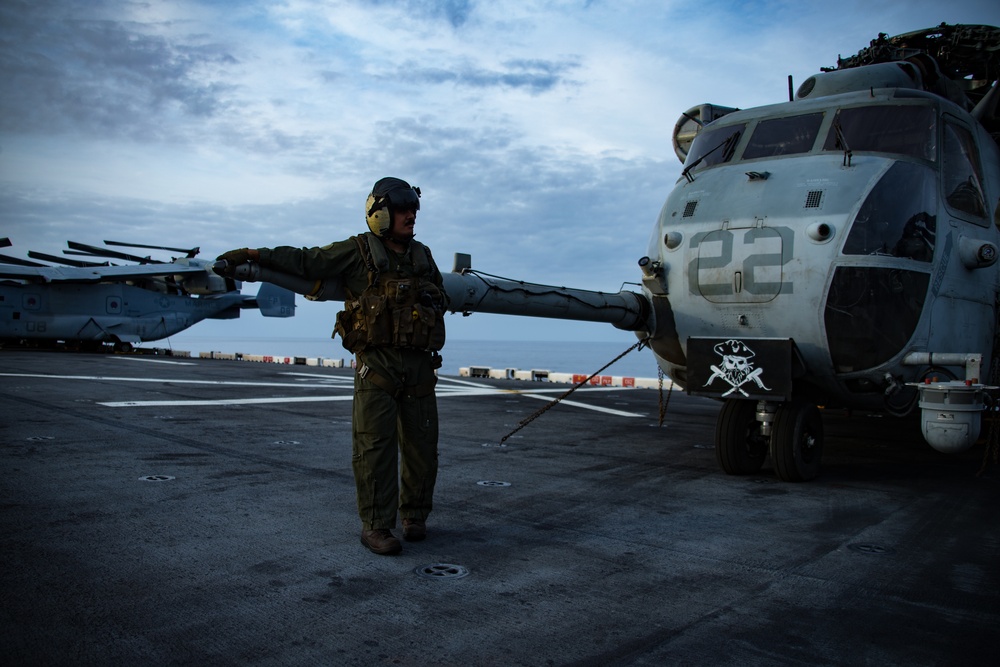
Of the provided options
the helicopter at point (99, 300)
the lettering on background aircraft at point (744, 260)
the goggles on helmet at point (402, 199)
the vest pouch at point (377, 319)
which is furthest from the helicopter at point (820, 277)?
the helicopter at point (99, 300)

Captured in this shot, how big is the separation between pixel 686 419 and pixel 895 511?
625 cm

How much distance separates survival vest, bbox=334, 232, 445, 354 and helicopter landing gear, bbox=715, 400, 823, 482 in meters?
3.42

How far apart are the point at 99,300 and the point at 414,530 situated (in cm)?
2965

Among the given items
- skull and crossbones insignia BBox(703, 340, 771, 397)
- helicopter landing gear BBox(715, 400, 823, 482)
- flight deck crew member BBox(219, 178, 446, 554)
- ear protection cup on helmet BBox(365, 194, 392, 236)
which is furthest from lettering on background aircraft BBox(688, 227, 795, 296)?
ear protection cup on helmet BBox(365, 194, 392, 236)

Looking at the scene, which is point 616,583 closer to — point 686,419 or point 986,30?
point 686,419

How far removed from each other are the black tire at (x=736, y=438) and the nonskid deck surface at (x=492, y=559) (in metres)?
0.16

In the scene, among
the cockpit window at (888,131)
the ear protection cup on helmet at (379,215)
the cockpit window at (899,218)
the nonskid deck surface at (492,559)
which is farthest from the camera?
the cockpit window at (888,131)

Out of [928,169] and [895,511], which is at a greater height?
[928,169]

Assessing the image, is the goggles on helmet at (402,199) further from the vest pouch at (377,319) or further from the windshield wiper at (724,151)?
the windshield wiper at (724,151)

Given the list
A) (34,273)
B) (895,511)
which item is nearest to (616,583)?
(895,511)

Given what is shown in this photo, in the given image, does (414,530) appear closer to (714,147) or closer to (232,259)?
(232,259)

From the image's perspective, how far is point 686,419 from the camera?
11641mm

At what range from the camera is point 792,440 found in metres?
6.27

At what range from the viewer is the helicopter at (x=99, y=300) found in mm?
27094
